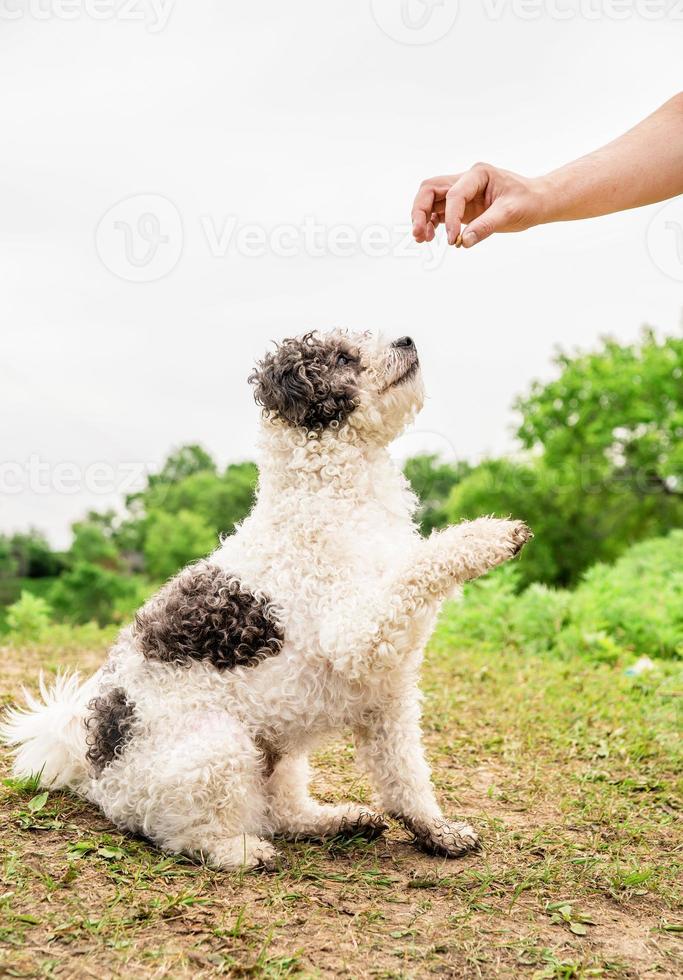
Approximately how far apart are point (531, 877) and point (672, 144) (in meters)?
3.67

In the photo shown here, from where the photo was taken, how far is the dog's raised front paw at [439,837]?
12.7 ft

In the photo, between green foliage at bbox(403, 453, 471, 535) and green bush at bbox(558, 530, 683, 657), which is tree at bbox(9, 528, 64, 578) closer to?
green foliage at bbox(403, 453, 471, 535)

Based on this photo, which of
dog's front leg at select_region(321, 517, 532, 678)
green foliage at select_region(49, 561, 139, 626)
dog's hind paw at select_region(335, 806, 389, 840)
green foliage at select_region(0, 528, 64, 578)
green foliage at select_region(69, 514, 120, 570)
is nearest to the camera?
dog's front leg at select_region(321, 517, 532, 678)

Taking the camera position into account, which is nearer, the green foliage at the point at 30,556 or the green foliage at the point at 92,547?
the green foliage at the point at 30,556

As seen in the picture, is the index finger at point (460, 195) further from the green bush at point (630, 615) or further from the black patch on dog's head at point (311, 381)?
the green bush at point (630, 615)

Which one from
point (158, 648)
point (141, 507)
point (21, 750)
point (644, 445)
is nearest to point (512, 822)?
point (158, 648)

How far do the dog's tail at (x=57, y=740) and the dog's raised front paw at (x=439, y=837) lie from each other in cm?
152

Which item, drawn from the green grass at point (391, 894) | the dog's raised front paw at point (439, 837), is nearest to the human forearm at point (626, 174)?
the dog's raised front paw at point (439, 837)

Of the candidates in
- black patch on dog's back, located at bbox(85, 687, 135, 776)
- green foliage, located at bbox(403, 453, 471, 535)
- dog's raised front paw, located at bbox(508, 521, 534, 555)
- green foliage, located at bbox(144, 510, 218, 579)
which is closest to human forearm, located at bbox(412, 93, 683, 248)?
dog's raised front paw, located at bbox(508, 521, 534, 555)

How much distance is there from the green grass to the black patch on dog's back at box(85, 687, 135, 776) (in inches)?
13.4

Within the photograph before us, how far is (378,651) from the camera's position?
3.37 m

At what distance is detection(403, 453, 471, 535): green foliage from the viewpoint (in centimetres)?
2635

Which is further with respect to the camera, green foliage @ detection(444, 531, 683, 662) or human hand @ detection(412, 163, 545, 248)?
green foliage @ detection(444, 531, 683, 662)

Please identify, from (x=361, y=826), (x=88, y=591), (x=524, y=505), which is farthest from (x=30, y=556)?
(x=361, y=826)
